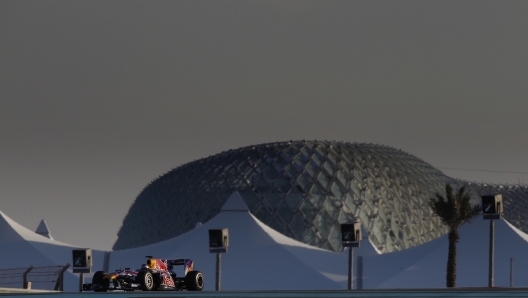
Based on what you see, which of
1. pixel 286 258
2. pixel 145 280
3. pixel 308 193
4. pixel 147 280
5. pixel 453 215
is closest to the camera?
pixel 145 280

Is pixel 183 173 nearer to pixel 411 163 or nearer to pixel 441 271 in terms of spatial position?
pixel 411 163

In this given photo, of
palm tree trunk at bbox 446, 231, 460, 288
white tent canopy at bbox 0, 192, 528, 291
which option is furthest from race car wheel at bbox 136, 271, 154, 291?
white tent canopy at bbox 0, 192, 528, 291

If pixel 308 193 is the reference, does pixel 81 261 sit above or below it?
below

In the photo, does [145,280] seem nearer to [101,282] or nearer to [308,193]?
[101,282]

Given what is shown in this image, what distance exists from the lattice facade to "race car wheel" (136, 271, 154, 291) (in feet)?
194

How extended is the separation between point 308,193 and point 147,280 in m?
64.1

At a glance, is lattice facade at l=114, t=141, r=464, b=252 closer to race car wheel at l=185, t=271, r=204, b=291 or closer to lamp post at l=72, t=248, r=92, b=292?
lamp post at l=72, t=248, r=92, b=292

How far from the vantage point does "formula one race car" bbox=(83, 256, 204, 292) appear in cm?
3300

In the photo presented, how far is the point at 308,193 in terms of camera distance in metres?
96.6

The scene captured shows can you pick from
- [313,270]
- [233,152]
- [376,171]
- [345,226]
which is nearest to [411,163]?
[376,171]

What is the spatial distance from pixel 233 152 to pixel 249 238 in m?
40.2

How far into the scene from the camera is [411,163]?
113438 millimetres

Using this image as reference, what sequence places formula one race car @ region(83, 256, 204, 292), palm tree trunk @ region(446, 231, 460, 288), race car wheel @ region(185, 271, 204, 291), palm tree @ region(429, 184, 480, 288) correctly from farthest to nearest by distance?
palm tree trunk @ region(446, 231, 460, 288) < palm tree @ region(429, 184, 480, 288) < race car wheel @ region(185, 271, 204, 291) < formula one race car @ region(83, 256, 204, 292)

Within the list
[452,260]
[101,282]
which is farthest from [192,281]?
[452,260]
